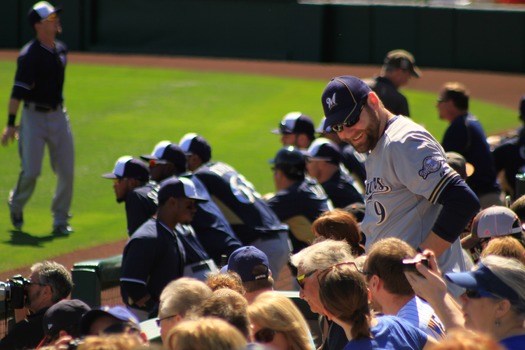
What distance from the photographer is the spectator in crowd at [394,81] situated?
888cm

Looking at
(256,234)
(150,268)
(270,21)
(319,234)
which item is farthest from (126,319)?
(270,21)

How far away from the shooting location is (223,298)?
3.64 meters

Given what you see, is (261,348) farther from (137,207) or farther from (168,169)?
(168,169)

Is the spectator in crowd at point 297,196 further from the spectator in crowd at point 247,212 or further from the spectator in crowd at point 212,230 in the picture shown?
the spectator in crowd at point 212,230

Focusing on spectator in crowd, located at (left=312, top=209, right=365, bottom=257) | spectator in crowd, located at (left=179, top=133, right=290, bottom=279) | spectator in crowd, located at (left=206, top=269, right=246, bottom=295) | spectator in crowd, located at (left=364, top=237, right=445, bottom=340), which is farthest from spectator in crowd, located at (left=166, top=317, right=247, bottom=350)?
spectator in crowd, located at (left=179, top=133, right=290, bottom=279)

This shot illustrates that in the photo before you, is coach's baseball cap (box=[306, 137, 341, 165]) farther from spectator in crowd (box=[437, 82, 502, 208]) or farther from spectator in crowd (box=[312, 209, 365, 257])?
spectator in crowd (box=[312, 209, 365, 257])

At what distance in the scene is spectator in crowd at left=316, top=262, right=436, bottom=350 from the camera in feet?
11.7

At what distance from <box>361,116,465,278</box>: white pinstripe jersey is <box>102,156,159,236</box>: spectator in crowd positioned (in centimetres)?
276

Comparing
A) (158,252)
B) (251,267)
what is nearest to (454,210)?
(251,267)

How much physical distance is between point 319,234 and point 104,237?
16.4ft

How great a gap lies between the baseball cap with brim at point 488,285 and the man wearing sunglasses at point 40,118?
6923 mm

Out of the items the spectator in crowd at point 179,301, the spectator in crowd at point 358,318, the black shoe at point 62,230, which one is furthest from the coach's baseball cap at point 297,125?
the spectator in crowd at point 358,318

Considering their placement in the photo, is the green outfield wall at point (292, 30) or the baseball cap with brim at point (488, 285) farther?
the green outfield wall at point (292, 30)

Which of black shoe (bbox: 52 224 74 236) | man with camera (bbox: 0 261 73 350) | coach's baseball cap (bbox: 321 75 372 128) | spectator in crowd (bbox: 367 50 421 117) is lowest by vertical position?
black shoe (bbox: 52 224 74 236)
